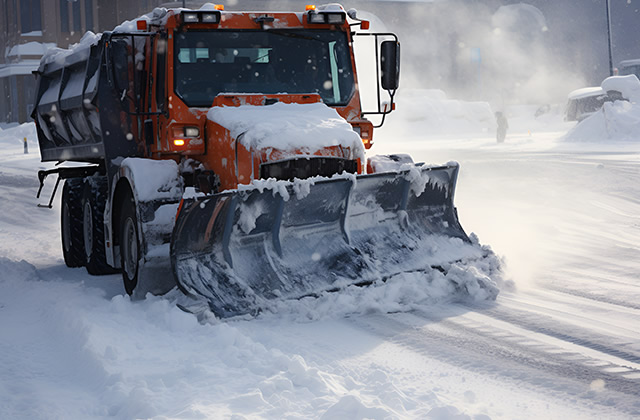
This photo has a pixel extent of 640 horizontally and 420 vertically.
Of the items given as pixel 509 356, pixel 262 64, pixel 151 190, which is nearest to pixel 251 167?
pixel 151 190

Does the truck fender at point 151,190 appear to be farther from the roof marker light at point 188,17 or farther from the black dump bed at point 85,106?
the roof marker light at point 188,17

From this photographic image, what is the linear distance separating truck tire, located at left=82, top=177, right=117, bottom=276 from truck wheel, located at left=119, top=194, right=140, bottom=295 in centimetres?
132

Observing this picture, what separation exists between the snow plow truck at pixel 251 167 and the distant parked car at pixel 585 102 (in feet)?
88.8

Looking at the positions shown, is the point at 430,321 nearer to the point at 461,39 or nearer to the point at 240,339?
the point at 240,339

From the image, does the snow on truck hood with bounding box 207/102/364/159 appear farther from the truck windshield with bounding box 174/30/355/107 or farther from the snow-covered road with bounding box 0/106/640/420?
the snow-covered road with bounding box 0/106/640/420

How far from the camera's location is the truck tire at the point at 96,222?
8602 mm

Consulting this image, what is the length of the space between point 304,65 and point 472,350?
336 cm

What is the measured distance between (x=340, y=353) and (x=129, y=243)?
2854mm

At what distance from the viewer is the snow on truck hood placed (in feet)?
20.3

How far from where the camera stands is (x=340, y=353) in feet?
16.9

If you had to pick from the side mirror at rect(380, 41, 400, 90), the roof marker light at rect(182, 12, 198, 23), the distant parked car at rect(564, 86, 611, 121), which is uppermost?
the distant parked car at rect(564, 86, 611, 121)

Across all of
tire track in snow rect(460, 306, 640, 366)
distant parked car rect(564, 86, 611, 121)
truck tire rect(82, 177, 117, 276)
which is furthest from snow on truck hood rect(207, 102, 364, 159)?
distant parked car rect(564, 86, 611, 121)

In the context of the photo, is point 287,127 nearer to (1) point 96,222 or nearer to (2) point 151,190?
(2) point 151,190

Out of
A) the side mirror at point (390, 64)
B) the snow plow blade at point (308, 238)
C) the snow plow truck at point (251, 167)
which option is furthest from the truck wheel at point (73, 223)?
the side mirror at point (390, 64)
